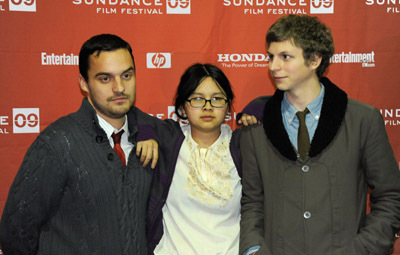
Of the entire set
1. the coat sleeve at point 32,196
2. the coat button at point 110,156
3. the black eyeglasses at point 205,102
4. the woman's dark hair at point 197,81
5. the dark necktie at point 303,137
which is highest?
the woman's dark hair at point 197,81

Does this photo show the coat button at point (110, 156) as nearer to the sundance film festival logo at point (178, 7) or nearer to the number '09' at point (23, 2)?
the sundance film festival logo at point (178, 7)

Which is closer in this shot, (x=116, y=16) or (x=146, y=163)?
(x=146, y=163)

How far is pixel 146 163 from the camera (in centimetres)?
207

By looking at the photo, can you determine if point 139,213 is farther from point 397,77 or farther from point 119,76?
point 397,77

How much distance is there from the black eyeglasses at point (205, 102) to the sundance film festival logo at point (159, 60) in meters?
0.90

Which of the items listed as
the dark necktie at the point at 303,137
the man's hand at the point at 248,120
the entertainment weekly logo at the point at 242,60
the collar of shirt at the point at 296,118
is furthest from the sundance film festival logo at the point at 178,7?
the dark necktie at the point at 303,137

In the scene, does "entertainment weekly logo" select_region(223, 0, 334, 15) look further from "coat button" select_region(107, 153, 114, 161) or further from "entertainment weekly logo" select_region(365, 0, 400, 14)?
"coat button" select_region(107, 153, 114, 161)

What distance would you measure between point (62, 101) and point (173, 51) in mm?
915

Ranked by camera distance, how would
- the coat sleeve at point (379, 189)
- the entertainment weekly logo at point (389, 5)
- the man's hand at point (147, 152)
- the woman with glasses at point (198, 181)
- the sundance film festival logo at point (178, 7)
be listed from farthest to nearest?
the entertainment weekly logo at point (389, 5)
the sundance film festival logo at point (178, 7)
the woman with glasses at point (198, 181)
the man's hand at point (147, 152)
the coat sleeve at point (379, 189)

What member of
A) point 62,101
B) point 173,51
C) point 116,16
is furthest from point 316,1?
point 62,101

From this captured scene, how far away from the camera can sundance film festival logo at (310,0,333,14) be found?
3.14 m

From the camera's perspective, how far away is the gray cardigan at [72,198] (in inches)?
72.3

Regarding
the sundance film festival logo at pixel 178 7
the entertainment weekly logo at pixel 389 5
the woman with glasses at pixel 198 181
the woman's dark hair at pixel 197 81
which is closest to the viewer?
the woman with glasses at pixel 198 181

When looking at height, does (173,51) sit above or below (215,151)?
above
